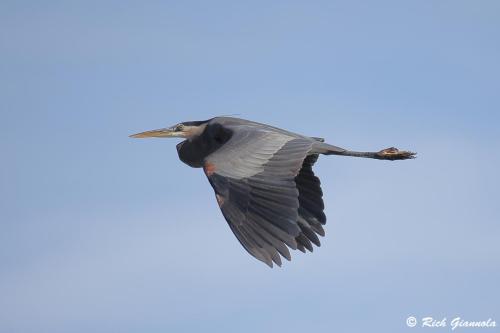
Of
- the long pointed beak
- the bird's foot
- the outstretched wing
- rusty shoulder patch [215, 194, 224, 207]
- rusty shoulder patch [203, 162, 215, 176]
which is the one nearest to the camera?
the outstretched wing

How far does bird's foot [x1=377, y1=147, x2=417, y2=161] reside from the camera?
61.8ft

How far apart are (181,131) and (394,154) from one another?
4009 millimetres

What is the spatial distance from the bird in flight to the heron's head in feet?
0.10

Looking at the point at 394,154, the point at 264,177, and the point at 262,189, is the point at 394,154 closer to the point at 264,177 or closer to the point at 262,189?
the point at 264,177

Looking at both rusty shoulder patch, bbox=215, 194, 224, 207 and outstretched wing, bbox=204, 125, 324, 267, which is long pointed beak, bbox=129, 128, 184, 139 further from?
rusty shoulder patch, bbox=215, 194, 224, 207

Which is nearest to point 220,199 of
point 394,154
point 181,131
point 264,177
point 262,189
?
point 262,189

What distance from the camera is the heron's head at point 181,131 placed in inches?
792

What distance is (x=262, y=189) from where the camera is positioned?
16.0m

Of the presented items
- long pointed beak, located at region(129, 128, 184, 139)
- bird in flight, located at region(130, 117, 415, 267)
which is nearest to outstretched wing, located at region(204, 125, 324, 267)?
bird in flight, located at region(130, 117, 415, 267)

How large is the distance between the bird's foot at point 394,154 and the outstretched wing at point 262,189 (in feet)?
5.53

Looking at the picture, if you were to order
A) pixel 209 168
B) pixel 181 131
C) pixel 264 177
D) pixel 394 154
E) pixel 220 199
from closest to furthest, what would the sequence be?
pixel 220 199, pixel 264 177, pixel 209 168, pixel 394 154, pixel 181 131

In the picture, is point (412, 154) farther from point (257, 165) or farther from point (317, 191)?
point (257, 165)

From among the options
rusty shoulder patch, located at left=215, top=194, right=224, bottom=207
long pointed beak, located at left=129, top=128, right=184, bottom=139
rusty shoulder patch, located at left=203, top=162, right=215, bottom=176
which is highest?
long pointed beak, located at left=129, top=128, right=184, bottom=139

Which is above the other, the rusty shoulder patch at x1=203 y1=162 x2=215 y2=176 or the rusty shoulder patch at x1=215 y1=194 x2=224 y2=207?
the rusty shoulder patch at x1=203 y1=162 x2=215 y2=176
